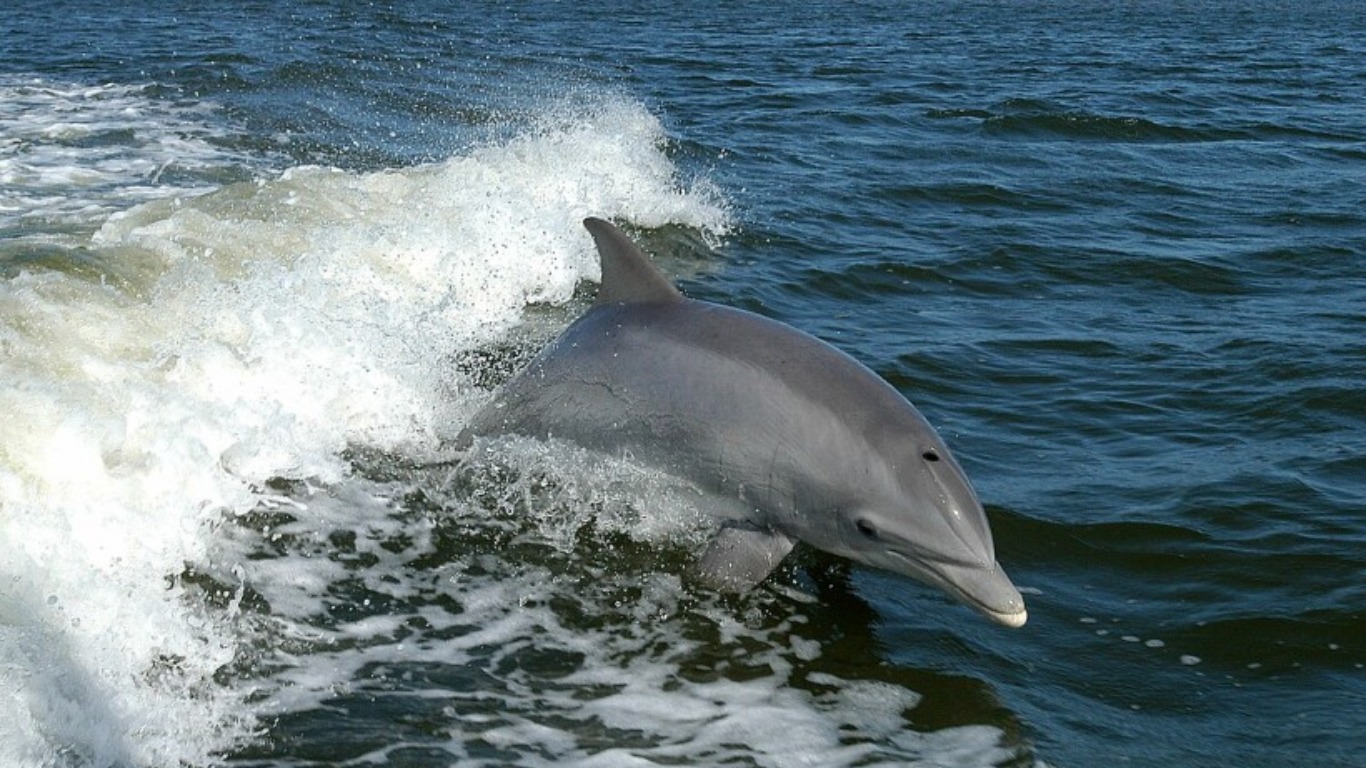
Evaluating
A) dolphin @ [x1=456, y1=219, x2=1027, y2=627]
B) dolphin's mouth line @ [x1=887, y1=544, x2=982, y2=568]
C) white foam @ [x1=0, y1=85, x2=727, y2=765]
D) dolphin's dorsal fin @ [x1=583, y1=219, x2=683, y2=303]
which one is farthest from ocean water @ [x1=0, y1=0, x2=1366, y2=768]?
dolphin's dorsal fin @ [x1=583, y1=219, x2=683, y2=303]

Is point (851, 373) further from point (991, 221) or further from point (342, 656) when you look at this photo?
point (991, 221)

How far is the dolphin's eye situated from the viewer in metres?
6.57

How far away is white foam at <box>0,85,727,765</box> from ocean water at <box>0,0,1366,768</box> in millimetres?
26

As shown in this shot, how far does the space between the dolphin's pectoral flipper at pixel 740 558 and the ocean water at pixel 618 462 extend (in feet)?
0.46

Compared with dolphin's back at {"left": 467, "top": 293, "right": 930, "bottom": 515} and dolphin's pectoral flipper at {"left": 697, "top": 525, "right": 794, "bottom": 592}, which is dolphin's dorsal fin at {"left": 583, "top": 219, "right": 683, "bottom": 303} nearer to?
dolphin's back at {"left": 467, "top": 293, "right": 930, "bottom": 515}

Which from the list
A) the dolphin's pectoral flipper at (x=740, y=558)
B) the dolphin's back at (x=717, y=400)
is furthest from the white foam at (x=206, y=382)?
the dolphin's pectoral flipper at (x=740, y=558)

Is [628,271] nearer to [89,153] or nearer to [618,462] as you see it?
[618,462]

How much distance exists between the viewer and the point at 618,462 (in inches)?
290

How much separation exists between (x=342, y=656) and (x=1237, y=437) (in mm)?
5759

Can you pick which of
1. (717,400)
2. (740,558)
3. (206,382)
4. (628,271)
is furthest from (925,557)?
(206,382)

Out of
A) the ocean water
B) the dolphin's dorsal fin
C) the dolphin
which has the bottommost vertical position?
the ocean water

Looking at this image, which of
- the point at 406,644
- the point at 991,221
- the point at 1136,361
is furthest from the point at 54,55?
the point at 406,644

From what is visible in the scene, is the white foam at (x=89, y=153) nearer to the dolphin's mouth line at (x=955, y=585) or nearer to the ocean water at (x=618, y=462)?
the ocean water at (x=618, y=462)

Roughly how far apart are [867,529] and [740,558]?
0.59m
